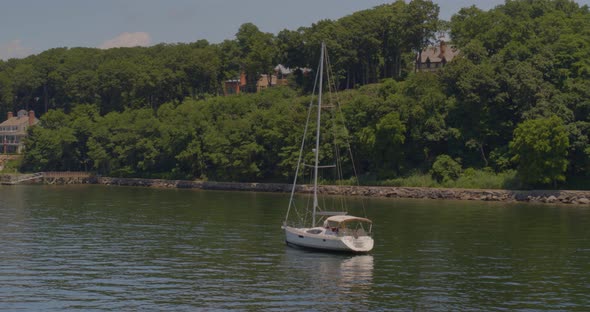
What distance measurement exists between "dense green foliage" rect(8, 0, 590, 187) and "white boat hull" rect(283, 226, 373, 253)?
181 ft

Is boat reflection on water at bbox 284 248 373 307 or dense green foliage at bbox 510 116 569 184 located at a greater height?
dense green foliage at bbox 510 116 569 184

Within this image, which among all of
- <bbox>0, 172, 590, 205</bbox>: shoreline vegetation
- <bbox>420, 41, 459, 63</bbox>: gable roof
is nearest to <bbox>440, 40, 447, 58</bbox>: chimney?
<bbox>420, 41, 459, 63</bbox>: gable roof

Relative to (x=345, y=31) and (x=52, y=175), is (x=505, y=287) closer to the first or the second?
(x=345, y=31)

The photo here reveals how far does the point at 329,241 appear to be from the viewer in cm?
6319

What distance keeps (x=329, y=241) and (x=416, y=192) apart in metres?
59.9

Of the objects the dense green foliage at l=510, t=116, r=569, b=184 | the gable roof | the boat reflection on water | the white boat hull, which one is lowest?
the boat reflection on water

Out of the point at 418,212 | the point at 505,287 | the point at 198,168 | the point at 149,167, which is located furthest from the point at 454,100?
the point at 505,287

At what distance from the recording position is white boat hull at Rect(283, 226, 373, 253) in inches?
2461

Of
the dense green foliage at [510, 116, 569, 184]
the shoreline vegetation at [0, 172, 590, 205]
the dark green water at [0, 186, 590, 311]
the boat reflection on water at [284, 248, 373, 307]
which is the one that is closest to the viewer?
the dark green water at [0, 186, 590, 311]

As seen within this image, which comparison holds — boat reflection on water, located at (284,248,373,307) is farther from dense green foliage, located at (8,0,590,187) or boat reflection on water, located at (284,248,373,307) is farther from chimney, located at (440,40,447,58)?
chimney, located at (440,40,447,58)

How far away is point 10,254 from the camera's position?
206 ft

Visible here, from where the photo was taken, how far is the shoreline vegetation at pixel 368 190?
10931cm

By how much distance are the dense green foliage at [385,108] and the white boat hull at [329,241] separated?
55.3m

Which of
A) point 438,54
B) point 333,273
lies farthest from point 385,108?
point 333,273
